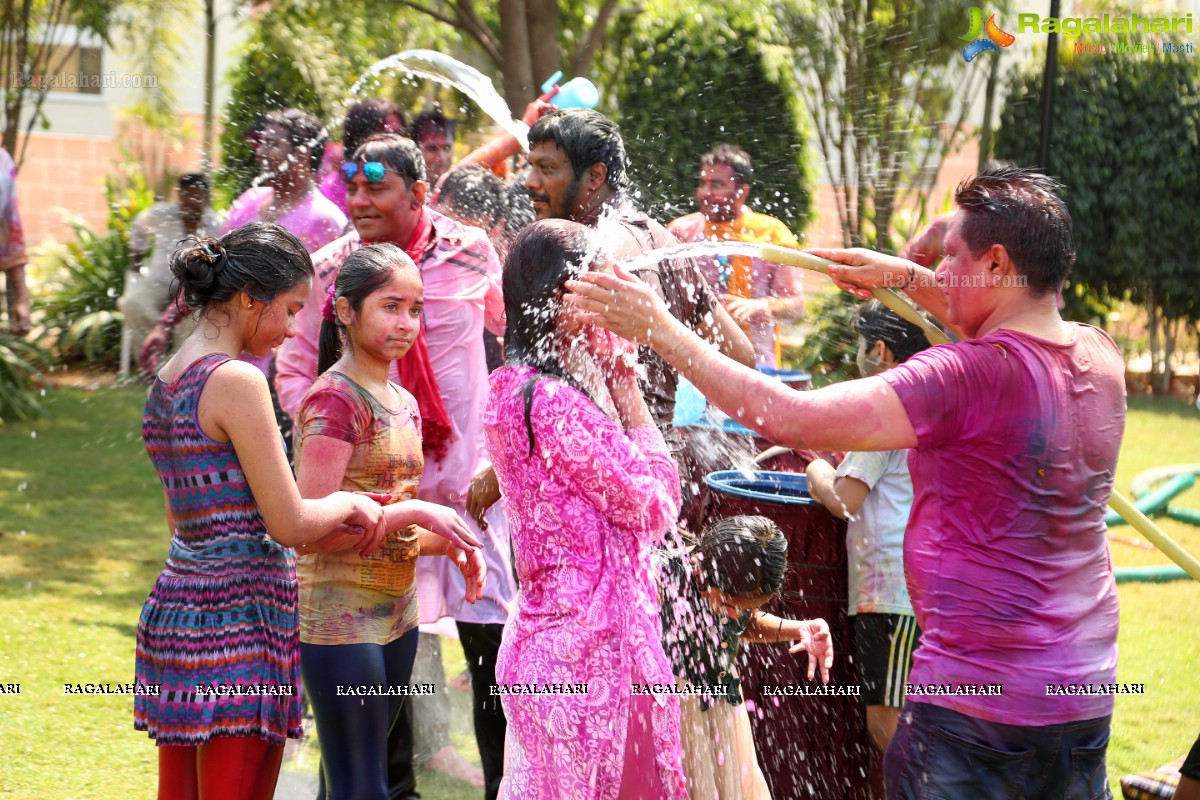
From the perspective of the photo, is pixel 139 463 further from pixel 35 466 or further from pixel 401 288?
pixel 401 288

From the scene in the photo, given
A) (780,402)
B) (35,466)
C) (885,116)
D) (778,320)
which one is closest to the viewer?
(780,402)

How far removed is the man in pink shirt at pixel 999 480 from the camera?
250 centimetres

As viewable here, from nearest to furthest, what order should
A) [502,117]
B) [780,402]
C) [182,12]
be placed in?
[780,402]
[502,117]
[182,12]

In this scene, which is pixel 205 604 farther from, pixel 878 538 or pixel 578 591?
pixel 878 538

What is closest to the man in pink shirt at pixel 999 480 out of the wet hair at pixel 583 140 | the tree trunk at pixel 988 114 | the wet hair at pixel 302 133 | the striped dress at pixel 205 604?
the striped dress at pixel 205 604

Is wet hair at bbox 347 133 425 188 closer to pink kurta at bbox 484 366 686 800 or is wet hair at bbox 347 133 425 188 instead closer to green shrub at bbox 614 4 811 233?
pink kurta at bbox 484 366 686 800

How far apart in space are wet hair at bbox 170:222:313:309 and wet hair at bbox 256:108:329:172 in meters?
3.27

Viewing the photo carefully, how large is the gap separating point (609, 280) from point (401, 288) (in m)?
0.99

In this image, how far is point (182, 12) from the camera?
10891mm

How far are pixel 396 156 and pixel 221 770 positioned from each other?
6.75ft

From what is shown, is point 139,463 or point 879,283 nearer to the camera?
point 879,283

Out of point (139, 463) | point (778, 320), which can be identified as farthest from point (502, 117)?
point (139, 463)

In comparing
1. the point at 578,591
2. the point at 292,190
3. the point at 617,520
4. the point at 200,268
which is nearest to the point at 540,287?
the point at 617,520

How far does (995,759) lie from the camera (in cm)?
253
